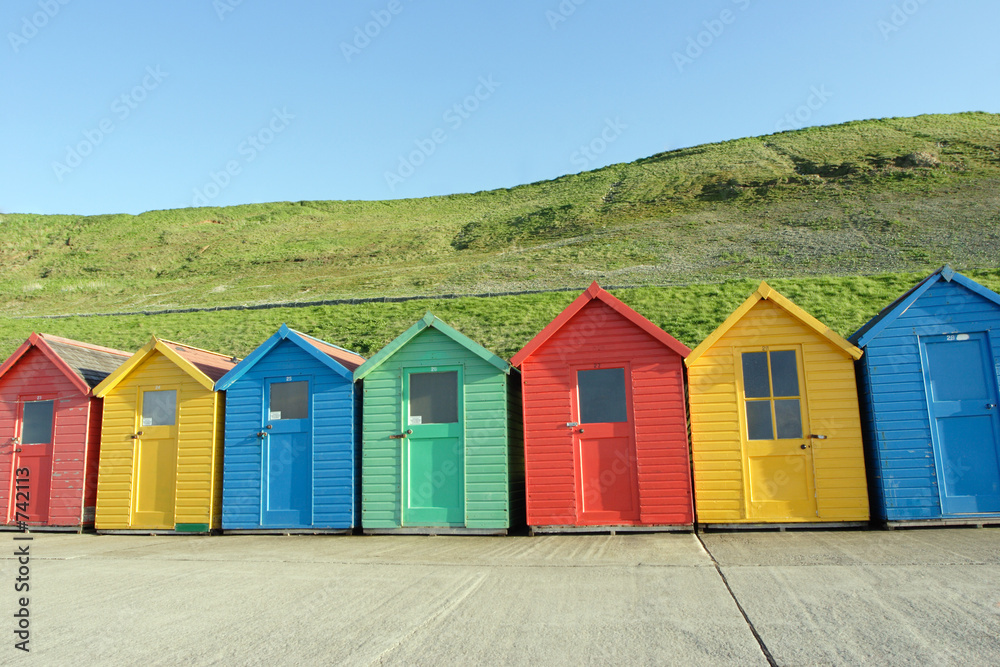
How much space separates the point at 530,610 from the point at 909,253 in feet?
152

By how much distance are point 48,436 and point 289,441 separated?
5.25m

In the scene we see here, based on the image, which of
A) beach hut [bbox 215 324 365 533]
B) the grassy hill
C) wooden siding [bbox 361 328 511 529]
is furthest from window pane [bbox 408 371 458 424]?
the grassy hill

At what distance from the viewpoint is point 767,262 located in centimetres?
4506

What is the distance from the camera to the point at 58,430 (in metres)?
13.8

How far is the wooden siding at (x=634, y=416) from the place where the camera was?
11.4m

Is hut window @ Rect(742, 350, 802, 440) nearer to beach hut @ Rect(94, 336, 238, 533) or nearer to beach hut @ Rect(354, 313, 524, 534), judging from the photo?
beach hut @ Rect(354, 313, 524, 534)

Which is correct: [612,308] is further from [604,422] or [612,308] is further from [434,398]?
[434,398]

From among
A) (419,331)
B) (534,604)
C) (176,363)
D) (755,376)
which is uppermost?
(419,331)

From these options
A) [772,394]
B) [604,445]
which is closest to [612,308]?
[604,445]

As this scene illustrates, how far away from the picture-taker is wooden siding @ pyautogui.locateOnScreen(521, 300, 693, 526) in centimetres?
1140

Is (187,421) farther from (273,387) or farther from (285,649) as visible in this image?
(285,649)

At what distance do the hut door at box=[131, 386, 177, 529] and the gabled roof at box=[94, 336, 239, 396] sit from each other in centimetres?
53

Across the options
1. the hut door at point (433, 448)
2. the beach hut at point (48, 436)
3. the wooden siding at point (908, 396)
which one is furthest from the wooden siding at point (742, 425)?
the beach hut at point (48, 436)

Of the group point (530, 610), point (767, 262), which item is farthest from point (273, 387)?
point (767, 262)
